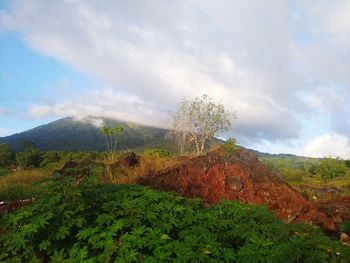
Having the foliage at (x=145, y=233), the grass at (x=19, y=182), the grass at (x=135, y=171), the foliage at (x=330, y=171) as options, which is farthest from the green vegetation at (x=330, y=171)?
the foliage at (x=145, y=233)

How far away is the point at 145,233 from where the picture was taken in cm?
520

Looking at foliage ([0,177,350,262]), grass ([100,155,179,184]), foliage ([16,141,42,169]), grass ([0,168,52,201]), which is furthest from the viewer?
foliage ([16,141,42,169])

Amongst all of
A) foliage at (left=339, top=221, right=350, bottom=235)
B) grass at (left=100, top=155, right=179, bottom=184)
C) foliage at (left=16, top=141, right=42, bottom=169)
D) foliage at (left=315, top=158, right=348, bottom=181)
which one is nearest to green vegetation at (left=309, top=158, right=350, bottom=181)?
foliage at (left=315, top=158, right=348, bottom=181)

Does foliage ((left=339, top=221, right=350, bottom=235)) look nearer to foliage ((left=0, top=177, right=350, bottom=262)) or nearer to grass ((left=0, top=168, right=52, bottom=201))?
foliage ((left=0, top=177, right=350, bottom=262))

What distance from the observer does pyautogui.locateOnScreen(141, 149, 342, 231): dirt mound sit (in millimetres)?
9953

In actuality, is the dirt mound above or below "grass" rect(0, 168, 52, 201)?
above

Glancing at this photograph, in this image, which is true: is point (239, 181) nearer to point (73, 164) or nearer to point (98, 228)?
point (98, 228)

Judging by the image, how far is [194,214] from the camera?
595 cm

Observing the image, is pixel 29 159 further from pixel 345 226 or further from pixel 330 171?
pixel 330 171

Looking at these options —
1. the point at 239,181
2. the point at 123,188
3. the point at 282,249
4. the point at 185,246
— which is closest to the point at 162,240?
the point at 185,246

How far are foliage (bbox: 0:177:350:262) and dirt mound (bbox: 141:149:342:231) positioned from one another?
3788 millimetres

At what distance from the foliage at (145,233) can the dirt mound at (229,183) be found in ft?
12.4

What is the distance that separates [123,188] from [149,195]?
88 centimetres

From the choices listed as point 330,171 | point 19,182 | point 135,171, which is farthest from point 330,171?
point 19,182
